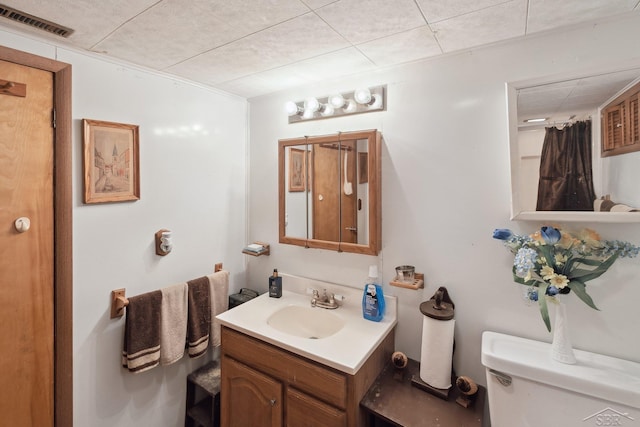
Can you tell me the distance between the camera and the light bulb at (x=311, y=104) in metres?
1.72

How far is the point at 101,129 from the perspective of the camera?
1.42m

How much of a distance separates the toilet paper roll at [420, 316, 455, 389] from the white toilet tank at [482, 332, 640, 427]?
0.51 feet

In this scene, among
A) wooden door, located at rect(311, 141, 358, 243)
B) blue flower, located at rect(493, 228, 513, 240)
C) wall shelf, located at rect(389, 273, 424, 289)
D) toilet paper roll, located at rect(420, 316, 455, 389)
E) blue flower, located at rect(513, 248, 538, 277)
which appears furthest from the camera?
wooden door, located at rect(311, 141, 358, 243)

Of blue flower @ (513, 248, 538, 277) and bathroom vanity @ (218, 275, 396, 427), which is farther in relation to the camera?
bathroom vanity @ (218, 275, 396, 427)

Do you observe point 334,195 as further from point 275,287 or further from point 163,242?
point 163,242

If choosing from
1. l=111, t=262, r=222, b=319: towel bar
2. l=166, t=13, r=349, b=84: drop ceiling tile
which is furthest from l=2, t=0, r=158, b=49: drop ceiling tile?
l=111, t=262, r=222, b=319: towel bar

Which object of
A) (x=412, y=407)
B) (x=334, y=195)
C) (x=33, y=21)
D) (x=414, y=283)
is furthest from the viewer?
(x=334, y=195)

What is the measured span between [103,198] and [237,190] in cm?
80

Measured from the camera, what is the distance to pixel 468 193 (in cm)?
137

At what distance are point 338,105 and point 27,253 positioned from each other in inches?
61.5

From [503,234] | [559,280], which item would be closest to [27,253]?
[503,234]

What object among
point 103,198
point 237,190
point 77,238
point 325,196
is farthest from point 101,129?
point 325,196

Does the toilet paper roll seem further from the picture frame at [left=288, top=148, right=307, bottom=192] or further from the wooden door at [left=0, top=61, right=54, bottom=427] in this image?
the wooden door at [left=0, top=61, right=54, bottom=427]

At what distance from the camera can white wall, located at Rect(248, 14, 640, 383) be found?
3.67 ft
